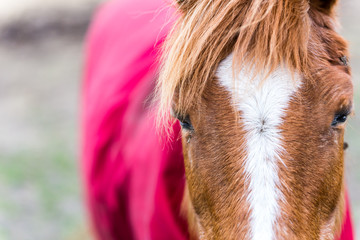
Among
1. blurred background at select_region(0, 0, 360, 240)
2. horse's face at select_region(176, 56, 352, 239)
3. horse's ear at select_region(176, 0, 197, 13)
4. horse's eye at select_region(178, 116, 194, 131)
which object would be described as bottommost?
horse's face at select_region(176, 56, 352, 239)

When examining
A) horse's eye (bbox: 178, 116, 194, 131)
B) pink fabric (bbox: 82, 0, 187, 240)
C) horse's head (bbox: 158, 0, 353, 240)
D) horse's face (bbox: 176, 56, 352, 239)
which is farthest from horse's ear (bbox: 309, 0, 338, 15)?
pink fabric (bbox: 82, 0, 187, 240)

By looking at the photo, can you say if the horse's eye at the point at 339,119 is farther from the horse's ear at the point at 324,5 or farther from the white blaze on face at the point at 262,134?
the horse's ear at the point at 324,5

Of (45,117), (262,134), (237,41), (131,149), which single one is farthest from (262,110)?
(45,117)

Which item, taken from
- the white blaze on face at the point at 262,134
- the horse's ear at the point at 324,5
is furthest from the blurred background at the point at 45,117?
the white blaze on face at the point at 262,134

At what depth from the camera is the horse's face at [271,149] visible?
112cm

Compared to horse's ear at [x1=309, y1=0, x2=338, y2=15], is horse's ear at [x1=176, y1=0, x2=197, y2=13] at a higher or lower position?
higher

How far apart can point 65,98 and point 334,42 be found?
3633 millimetres

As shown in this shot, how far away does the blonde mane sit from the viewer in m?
1.21

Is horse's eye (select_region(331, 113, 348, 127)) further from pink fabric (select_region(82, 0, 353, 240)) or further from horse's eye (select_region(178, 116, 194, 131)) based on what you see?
pink fabric (select_region(82, 0, 353, 240))

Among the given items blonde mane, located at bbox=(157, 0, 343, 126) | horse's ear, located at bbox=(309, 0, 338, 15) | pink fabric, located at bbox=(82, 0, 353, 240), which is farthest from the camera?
pink fabric, located at bbox=(82, 0, 353, 240)

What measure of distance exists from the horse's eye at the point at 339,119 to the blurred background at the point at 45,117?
0.49m

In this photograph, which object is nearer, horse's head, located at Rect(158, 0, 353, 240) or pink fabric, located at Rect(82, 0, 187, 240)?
horse's head, located at Rect(158, 0, 353, 240)

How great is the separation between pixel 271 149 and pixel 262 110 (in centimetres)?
9

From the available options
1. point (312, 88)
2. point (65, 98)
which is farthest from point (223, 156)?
point (65, 98)
